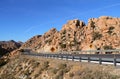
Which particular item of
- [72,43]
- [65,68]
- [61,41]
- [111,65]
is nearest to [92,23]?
[72,43]

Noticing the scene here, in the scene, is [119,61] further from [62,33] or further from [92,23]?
[62,33]

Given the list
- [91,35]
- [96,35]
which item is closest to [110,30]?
[96,35]

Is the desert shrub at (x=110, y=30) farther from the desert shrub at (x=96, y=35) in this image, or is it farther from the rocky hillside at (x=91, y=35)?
the desert shrub at (x=96, y=35)

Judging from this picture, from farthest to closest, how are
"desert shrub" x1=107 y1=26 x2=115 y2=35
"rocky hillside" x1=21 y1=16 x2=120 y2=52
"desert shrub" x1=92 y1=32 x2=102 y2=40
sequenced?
"desert shrub" x1=92 y1=32 x2=102 y2=40, "desert shrub" x1=107 y1=26 x2=115 y2=35, "rocky hillside" x1=21 y1=16 x2=120 y2=52

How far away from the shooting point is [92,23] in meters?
84.9

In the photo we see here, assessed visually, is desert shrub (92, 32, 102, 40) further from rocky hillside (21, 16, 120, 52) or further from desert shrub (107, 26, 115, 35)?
desert shrub (107, 26, 115, 35)

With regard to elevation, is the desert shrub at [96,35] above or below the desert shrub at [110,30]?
below

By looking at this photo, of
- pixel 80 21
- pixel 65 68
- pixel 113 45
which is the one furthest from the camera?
pixel 80 21

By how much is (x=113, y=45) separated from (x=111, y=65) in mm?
47001

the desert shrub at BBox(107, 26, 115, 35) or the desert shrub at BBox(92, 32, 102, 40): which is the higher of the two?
the desert shrub at BBox(107, 26, 115, 35)

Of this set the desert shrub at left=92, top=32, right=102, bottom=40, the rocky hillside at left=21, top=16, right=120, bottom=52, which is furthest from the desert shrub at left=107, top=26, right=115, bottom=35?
the desert shrub at left=92, top=32, right=102, bottom=40

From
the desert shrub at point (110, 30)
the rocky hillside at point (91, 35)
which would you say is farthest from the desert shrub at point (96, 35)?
the desert shrub at point (110, 30)

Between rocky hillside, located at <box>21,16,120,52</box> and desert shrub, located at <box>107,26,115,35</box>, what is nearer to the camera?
rocky hillside, located at <box>21,16,120,52</box>

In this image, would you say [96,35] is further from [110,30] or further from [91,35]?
[110,30]
